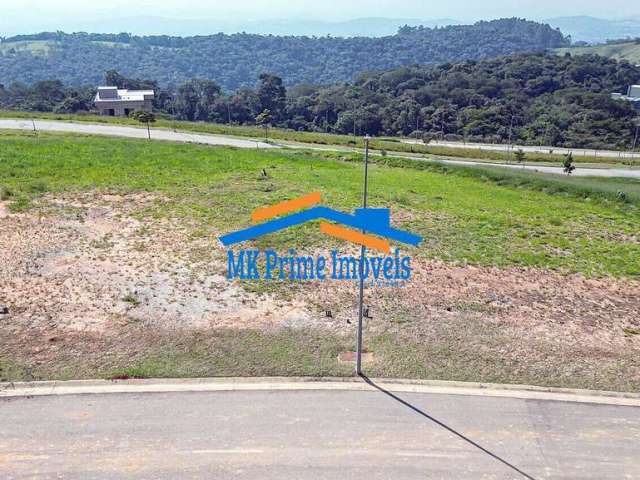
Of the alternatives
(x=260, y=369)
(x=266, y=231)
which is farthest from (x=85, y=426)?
(x=266, y=231)

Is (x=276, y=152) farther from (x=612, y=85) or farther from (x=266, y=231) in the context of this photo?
(x=612, y=85)

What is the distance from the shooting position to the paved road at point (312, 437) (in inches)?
354

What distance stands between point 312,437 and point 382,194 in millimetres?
16375

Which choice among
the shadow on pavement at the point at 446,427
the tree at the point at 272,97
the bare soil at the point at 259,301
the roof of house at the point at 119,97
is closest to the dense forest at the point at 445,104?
the tree at the point at 272,97

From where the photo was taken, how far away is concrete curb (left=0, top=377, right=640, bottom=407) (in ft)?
35.9

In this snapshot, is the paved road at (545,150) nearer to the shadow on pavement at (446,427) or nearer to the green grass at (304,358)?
the green grass at (304,358)

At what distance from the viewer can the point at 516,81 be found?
93.9 metres

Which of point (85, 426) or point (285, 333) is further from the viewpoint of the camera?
point (285, 333)

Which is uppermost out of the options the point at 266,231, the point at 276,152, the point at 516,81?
the point at 516,81

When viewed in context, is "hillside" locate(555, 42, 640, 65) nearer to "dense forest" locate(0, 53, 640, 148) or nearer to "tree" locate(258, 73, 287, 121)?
"dense forest" locate(0, 53, 640, 148)

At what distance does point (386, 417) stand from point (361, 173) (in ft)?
68.7

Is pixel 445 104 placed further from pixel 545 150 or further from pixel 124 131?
pixel 124 131

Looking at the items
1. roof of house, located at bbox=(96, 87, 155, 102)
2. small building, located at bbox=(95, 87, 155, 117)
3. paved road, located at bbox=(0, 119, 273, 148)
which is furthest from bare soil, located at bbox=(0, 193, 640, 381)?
roof of house, located at bbox=(96, 87, 155, 102)

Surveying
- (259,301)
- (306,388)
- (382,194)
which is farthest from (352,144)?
(306,388)
